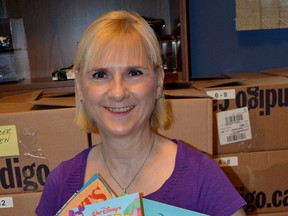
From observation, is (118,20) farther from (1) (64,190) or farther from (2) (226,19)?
(2) (226,19)

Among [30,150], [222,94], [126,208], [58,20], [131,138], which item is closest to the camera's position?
[126,208]

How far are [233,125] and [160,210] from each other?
1.55ft

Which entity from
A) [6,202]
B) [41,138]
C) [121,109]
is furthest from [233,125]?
[6,202]

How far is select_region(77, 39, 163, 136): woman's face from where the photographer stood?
0.80 metres

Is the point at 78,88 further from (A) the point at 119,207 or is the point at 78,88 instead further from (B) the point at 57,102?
(A) the point at 119,207

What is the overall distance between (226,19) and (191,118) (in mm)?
847

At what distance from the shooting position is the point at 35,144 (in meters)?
0.99

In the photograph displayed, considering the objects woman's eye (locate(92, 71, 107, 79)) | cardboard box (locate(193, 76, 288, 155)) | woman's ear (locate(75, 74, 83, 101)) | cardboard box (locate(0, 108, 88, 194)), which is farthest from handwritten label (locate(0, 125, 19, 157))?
cardboard box (locate(193, 76, 288, 155))

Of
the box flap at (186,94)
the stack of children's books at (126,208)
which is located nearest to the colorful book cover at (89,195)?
the stack of children's books at (126,208)

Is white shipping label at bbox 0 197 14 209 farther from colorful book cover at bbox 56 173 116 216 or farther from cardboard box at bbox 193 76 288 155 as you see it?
cardboard box at bbox 193 76 288 155

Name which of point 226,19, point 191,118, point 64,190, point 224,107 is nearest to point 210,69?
point 226,19

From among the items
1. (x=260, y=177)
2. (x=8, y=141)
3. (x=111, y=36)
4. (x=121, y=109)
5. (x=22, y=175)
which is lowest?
(x=260, y=177)

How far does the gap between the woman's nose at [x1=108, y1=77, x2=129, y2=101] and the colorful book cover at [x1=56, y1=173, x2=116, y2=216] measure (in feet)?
0.67

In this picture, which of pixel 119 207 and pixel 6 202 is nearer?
pixel 119 207
